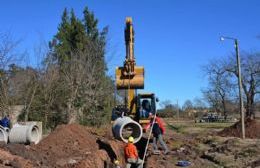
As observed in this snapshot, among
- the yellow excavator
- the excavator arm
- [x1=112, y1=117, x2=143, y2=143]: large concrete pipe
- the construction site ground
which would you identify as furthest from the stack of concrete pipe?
[x1=112, y1=117, x2=143, y2=143]: large concrete pipe

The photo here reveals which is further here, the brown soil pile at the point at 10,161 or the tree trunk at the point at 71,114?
the tree trunk at the point at 71,114

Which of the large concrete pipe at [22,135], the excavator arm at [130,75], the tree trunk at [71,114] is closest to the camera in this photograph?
the excavator arm at [130,75]

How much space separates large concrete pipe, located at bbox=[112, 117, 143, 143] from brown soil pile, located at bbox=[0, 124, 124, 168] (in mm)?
1262

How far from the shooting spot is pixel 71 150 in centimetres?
2398

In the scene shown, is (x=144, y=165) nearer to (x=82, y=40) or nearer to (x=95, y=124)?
(x=95, y=124)

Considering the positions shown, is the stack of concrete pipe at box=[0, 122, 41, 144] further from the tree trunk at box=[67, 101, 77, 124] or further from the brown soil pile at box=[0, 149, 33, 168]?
the tree trunk at box=[67, 101, 77, 124]

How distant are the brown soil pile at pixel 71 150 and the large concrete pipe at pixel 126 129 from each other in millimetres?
1262

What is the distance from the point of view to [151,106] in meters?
22.9

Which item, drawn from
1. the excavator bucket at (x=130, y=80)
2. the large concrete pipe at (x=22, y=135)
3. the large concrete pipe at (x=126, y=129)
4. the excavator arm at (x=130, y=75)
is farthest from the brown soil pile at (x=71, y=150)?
the excavator bucket at (x=130, y=80)

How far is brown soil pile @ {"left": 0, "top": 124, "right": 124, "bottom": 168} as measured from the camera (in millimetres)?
18359

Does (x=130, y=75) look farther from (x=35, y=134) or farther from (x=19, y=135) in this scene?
(x=35, y=134)

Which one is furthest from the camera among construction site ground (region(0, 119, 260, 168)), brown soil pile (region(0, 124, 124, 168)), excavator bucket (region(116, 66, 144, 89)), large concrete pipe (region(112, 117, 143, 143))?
excavator bucket (region(116, 66, 144, 89))

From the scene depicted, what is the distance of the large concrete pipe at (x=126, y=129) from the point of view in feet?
63.5

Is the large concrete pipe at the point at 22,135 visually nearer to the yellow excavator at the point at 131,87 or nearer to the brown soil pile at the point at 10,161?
the yellow excavator at the point at 131,87
